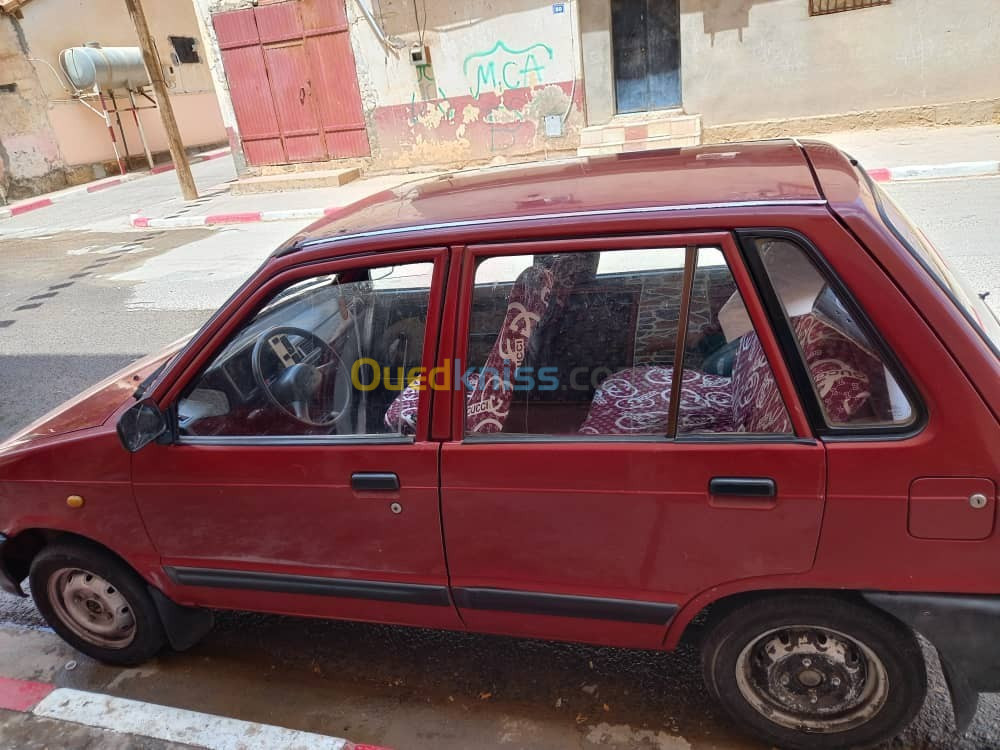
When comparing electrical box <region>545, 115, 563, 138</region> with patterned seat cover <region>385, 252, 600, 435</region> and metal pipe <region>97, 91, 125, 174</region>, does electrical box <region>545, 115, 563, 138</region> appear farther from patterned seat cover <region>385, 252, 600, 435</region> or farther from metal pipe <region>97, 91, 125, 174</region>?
metal pipe <region>97, 91, 125, 174</region>

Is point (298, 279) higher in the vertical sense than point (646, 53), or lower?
lower

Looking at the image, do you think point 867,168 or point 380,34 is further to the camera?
point 380,34

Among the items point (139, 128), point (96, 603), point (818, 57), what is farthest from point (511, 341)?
point (139, 128)

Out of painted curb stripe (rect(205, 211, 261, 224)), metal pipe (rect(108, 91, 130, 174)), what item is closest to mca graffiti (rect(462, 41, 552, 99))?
painted curb stripe (rect(205, 211, 261, 224))

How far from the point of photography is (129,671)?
114 inches

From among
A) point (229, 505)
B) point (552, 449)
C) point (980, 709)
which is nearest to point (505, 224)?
point (552, 449)

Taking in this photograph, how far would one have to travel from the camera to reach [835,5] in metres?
11.4

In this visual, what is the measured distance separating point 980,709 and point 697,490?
1.26 m

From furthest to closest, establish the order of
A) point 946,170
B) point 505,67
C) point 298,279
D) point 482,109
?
point 482,109, point 505,67, point 946,170, point 298,279

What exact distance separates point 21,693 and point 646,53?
500 inches

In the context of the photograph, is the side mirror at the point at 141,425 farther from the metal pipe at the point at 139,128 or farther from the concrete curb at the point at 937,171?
the metal pipe at the point at 139,128

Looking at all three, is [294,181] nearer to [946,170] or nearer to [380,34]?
[380,34]

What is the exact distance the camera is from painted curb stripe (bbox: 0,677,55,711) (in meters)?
2.75

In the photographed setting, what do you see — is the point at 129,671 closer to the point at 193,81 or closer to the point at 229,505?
the point at 229,505
